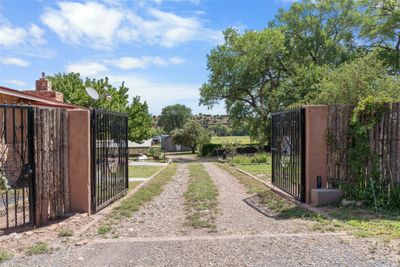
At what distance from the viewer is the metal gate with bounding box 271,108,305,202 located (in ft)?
26.0

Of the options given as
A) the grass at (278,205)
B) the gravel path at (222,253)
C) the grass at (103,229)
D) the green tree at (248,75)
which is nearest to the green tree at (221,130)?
the green tree at (248,75)

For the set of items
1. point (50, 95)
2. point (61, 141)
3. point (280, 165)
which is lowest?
point (280, 165)

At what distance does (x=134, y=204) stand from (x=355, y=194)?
4.87 m

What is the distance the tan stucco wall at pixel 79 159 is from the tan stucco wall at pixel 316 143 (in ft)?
15.4

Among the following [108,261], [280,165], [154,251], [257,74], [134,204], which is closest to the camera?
[108,261]

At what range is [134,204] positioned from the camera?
8141 millimetres

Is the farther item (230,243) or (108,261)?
(230,243)

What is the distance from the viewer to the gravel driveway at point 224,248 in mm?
4164

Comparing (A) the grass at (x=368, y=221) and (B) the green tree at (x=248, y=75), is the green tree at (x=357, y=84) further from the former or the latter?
(B) the green tree at (x=248, y=75)

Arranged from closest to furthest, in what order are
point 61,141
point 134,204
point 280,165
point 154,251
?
point 154,251 < point 61,141 < point 134,204 < point 280,165

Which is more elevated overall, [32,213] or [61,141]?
[61,141]

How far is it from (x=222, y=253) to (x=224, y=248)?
184 millimetres

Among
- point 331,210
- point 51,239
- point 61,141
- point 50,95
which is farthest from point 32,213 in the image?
point 50,95

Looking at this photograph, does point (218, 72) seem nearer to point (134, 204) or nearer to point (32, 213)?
point (134, 204)
